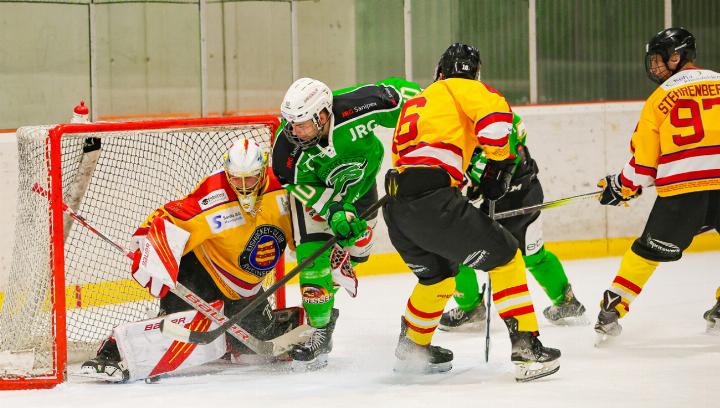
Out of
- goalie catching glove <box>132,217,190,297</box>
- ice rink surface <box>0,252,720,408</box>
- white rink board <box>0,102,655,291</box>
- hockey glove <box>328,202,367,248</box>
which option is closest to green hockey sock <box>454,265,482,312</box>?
ice rink surface <box>0,252,720,408</box>

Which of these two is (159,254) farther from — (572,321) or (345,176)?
(572,321)

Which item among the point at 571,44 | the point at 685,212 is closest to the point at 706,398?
the point at 685,212

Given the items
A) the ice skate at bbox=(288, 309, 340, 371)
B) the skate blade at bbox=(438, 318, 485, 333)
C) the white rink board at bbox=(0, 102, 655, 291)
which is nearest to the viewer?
the ice skate at bbox=(288, 309, 340, 371)

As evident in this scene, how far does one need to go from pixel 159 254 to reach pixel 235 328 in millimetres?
390

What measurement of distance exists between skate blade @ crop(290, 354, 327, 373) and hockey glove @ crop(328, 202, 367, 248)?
47 centimetres

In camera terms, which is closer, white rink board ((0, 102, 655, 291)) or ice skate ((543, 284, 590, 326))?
ice skate ((543, 284, 590, 326))

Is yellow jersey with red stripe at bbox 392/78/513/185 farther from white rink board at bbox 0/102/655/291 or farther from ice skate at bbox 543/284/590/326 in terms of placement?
white rink board at bbox 0/102/655/291

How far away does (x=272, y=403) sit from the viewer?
3842 millimetres

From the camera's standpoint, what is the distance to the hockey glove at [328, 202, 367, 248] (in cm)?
408

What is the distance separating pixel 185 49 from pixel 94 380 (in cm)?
288

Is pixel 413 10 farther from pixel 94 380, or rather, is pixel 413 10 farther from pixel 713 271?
pixel 94 380

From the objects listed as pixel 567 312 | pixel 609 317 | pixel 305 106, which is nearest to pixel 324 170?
pixel 305 106

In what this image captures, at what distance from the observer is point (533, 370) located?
3.95 m

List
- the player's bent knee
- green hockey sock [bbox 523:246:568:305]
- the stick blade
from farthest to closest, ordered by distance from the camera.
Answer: green hockey sock [bbox 523:246:568:305]
the player's bent knee
the stick blade
